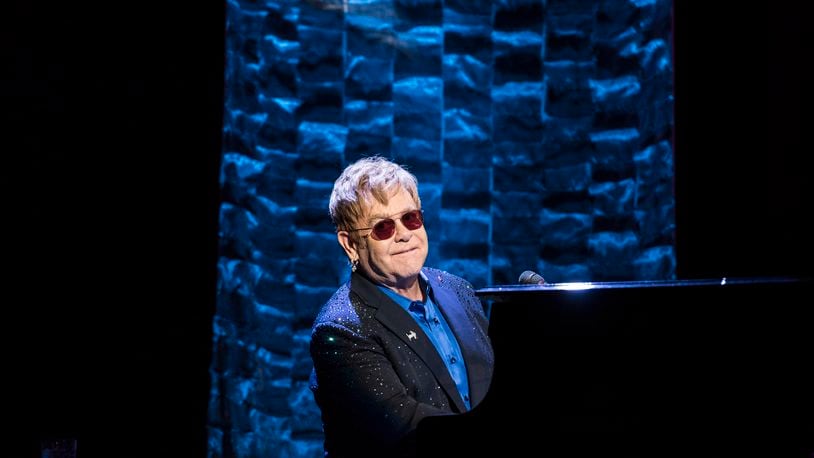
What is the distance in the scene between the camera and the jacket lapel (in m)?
1.87

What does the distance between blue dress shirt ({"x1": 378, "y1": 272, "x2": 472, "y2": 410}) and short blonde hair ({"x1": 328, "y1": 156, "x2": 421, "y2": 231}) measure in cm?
20

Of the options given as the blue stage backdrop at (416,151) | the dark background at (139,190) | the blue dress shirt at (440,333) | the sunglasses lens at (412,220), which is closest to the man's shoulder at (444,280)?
the blue dress shirt at (440,333)

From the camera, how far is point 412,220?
1.99 m

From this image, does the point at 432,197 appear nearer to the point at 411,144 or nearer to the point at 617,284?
the point at 411,144

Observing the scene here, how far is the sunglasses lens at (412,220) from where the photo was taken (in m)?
1.98

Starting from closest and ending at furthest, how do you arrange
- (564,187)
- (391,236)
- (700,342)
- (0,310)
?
(700,342)
(391,236)
(0,310)
(564,187)

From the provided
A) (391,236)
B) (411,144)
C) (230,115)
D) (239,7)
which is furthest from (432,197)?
(391,236)

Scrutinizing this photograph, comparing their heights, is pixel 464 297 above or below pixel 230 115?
below

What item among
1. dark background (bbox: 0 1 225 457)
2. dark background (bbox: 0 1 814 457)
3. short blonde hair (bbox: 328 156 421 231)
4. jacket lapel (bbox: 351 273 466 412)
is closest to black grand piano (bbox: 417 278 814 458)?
jacket lapel (bbox: 351 273 466 412)

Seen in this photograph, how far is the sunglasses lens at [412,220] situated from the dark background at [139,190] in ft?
5.05

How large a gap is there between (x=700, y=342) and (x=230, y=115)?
2.28 m

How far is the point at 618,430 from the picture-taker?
1548 mm

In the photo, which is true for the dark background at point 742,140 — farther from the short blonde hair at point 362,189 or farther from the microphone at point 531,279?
the short blonde hair at point 362,189

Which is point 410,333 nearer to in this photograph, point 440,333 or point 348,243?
point 440,333
